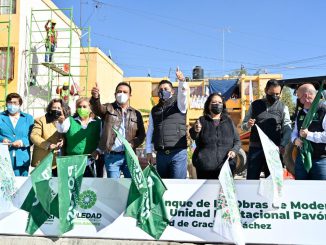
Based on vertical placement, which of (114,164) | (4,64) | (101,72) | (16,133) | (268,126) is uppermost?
(101,72)

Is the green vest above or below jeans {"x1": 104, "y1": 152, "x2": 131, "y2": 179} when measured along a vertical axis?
above

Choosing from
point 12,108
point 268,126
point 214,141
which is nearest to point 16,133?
point 12,108

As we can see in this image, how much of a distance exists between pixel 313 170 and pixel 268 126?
0.91m

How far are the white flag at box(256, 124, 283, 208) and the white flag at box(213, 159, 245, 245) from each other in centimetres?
33

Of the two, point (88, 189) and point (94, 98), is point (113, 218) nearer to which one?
point (88, 189)

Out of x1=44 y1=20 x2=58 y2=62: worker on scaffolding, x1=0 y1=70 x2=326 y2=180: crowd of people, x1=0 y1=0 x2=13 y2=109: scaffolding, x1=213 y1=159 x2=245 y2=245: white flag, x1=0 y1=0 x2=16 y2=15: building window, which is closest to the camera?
x1=213 y1=159 x2=245 y2=245: white flag

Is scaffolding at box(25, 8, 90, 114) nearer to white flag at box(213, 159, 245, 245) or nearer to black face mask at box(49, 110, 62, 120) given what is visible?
black face mask at box(49, 110, 62, 120)

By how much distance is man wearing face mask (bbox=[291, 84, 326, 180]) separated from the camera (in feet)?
14.3

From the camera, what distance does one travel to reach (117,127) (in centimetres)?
514

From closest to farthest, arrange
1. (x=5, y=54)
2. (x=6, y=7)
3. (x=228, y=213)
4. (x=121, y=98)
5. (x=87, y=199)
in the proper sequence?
(x=228, y=213)
(x=87, y=199)
(x=121, y=98)
(x=5, y=54)
(x=6, y=7)

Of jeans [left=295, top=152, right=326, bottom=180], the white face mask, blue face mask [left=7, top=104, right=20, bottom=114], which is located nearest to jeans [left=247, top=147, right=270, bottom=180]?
jeans [left=295, top=152, right=326, bottom=180]

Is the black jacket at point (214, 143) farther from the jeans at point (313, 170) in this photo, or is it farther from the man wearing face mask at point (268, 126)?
the jeans at point (313, 170)

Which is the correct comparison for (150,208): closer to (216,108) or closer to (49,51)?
(216,108)

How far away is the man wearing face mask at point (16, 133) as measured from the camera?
5500mm
